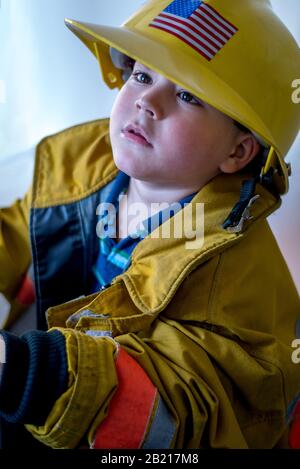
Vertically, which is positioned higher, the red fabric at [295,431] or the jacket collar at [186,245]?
the jacket collar at [186,245]

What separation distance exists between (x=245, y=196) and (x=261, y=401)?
0.26 m

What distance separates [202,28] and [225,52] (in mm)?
41

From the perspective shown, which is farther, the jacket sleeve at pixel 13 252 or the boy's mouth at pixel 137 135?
the jacket sleeve at pixel 13 252

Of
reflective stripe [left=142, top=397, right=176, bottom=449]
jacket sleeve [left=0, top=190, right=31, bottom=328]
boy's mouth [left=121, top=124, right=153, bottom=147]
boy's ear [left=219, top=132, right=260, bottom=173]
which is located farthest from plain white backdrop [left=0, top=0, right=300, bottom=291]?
reflective stripe [left=142, top=397, right=176, bottom=449]

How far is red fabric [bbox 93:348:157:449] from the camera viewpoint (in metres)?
0.54

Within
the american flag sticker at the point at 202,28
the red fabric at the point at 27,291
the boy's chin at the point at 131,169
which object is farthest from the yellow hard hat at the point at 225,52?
the red fabric at the point at 27,291

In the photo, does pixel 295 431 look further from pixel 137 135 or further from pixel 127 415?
pixel 137 135

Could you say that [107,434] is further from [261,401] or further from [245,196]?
[245,196]

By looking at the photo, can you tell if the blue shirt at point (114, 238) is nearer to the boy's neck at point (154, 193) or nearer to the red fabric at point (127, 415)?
the boy's neck at point (154, 193)

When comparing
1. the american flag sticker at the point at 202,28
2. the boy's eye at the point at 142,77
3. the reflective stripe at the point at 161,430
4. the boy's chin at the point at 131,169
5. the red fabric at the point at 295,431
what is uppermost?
the american flag sticker at the point at 202,28

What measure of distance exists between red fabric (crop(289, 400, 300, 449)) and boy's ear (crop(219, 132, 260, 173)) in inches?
15.8

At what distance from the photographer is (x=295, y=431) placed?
0.82 metres

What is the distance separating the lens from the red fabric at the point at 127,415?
0.54 meters

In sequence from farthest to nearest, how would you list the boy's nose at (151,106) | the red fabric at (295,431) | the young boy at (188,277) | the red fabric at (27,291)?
1. the red fabric at (27,291)
2. the red fabric at (295,431)
3. the boy's nose at (151,106)
4. the young boy at (188,277)
